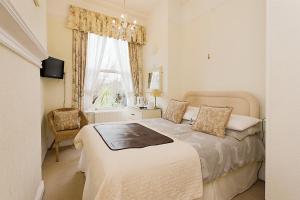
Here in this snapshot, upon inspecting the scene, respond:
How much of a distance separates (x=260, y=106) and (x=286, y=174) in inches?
44.8

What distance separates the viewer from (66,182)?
219 cm

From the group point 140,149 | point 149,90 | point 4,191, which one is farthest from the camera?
point 149,90

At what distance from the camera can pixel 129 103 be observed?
444 centimetres

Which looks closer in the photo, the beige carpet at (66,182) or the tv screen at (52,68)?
the beige carpet at (66,182)

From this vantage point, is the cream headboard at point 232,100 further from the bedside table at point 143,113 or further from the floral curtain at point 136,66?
the floral curtain at point 136,66

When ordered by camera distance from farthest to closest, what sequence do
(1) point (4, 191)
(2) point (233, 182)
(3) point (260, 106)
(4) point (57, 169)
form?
(4) point (57, 169) → (3) point (260, 106) → (2) point (233, 182) → (1) point (4, 191)

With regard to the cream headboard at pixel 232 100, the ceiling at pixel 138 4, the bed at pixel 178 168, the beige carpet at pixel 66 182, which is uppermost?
the ceiling at pixel 138 4

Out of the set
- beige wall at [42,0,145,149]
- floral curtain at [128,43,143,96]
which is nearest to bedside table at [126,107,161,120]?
floral curtain at [128,43,143,96]

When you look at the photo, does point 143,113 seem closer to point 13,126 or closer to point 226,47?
point 226,47

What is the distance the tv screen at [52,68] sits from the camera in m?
3.04

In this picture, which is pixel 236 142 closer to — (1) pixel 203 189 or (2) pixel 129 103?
(1) pixel 203 189

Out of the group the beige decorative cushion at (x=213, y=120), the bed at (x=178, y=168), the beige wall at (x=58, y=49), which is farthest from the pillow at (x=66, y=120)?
the beige decorative cushion at (x=213, y=120)

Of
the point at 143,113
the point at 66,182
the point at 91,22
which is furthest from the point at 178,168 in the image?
the point at 91,22

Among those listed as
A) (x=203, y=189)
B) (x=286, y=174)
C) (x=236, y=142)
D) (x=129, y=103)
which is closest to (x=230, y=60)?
(x=236, y=142)
